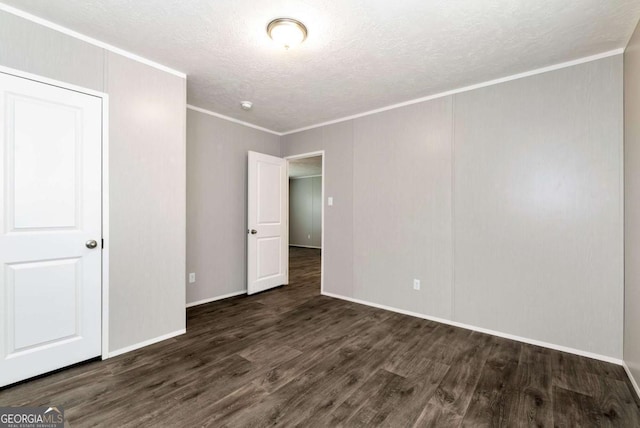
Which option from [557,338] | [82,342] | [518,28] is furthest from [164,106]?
[557,338]

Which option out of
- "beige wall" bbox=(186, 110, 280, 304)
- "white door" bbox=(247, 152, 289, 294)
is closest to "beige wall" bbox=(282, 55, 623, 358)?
"white door" bbox=(247, 152, 289, 294)

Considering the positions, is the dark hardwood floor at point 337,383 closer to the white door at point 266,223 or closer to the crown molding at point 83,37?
the white door at point 266,223

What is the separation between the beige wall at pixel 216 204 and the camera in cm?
373

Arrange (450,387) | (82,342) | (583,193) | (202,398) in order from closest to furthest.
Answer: (202,398), (450,387), (82,342), (583,193)

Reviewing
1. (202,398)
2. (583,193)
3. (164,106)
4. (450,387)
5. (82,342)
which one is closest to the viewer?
(202,398)

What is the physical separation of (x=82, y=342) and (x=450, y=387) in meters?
2.77

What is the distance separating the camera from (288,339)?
2.80 metres

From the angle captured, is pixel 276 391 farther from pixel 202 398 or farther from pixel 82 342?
pixel 82 342

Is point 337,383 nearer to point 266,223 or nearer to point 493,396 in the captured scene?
point 493,396

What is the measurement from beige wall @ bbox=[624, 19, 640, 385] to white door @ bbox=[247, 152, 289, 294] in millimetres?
3851

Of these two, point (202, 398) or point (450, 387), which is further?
point (450, 387)

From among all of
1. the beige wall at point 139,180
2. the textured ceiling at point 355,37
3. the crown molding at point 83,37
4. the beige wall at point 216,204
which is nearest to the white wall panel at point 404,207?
the textured ceiling at point 355,37

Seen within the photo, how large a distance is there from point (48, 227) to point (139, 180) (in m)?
0.70

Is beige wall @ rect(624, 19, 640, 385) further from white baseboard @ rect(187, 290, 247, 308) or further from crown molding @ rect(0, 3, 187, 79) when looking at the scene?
white baseboard @ rect(187, 290, 247, 308)
